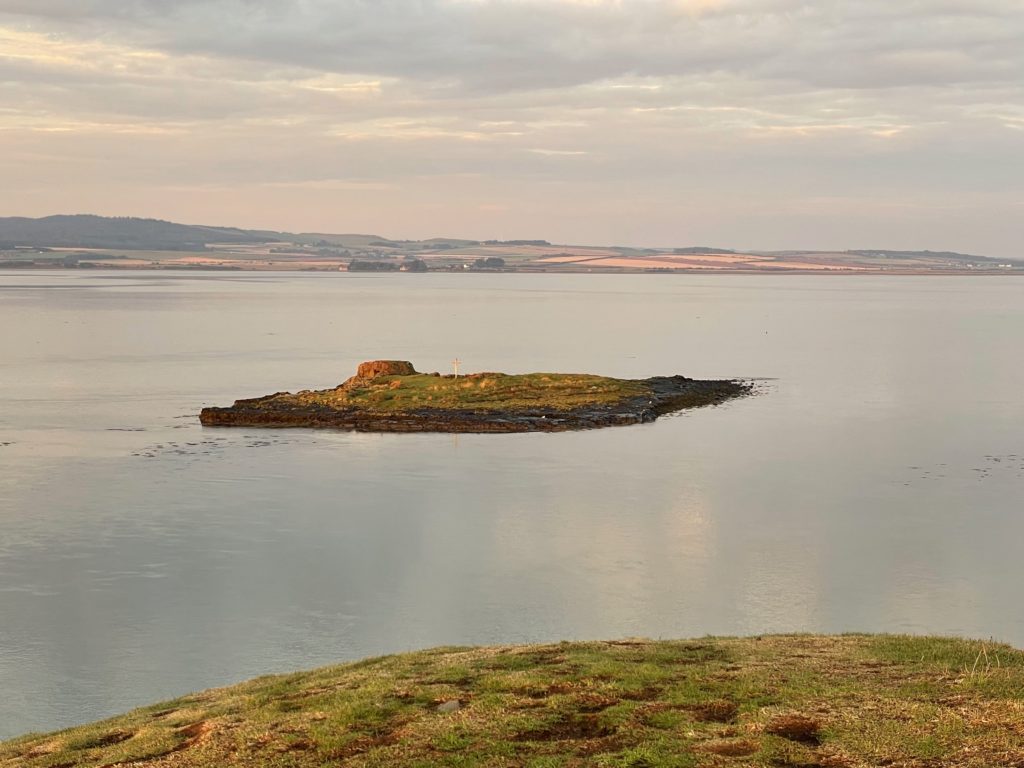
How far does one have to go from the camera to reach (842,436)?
200 ft

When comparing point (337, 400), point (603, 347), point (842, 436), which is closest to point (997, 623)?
point (842, 436)

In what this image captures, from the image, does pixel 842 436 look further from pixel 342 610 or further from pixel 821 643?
pixel 821 643

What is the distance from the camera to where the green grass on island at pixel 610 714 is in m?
14.7

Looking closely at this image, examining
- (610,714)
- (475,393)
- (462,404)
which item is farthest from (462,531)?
(475,393)

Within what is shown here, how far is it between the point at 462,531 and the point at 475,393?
32.0 metres

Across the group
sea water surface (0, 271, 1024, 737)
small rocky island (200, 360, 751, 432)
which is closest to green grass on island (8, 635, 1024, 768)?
sea water surface (0, 271, 1024, 737)

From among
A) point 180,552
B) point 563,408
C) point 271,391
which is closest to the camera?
point 180,552

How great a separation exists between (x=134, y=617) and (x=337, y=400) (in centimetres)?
4065

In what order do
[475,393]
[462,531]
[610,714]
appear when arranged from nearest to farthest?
[610,714], [462,531], [475,393]

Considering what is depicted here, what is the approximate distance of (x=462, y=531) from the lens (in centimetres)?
3934

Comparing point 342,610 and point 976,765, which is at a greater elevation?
point 976,765

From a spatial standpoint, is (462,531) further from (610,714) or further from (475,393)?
(475,393)

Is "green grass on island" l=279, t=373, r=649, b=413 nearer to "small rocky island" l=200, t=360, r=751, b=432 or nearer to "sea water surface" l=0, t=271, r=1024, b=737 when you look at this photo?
"small rocky island" l=200, t=360, r=751, b=432

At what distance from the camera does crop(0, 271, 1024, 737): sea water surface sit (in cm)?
2792
